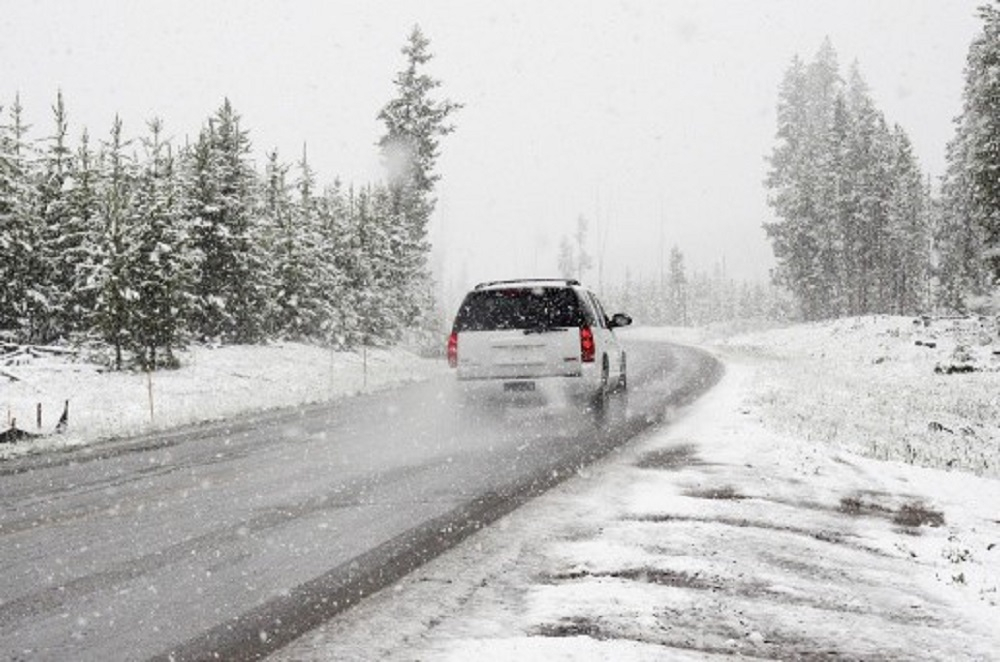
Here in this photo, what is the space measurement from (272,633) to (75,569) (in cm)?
182

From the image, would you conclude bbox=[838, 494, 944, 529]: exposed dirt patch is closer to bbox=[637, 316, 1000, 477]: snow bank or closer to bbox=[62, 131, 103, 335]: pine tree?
bbox=[637, 316, 1000, 477]: snow bank

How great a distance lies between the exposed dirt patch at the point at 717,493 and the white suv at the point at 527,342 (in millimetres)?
4978

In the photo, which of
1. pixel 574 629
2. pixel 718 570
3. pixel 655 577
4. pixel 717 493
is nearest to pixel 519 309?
pixel 717 493

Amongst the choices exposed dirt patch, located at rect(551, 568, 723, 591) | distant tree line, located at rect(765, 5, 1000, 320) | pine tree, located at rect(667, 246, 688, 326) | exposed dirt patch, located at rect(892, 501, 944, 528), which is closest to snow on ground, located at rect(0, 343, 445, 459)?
exposed dirt patch, located at rect(551, 568, 723, 591)

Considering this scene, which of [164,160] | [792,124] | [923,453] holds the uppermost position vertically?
[792,124]

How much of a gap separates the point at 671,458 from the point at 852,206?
5121 cm

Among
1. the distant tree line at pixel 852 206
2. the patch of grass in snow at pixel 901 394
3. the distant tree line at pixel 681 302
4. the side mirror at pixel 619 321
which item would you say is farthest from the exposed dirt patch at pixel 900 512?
the distant tree line at pixel 681 302

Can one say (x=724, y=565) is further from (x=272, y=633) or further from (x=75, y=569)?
(x=75, y=569)

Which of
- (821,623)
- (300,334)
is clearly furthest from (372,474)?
(300,334)

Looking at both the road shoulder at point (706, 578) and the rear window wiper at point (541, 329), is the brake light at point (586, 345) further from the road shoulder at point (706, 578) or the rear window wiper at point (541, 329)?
the road shoulder at point (706, 578)

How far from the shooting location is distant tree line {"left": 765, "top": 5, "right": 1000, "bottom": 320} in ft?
179

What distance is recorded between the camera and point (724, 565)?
5090 millimetres

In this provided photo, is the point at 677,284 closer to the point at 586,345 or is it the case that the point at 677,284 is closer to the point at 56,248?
the point at 56,248

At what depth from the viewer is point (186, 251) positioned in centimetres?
2239
